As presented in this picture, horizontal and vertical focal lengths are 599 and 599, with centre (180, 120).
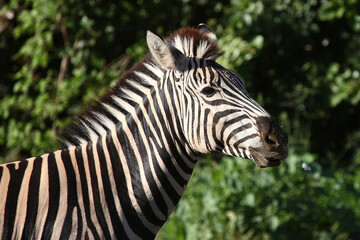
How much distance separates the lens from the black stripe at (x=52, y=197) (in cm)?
327

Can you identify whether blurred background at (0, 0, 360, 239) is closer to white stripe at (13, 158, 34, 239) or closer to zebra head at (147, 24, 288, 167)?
zebra head at (147, 24, 288, 167)

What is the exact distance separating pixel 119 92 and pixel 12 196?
0.89 m

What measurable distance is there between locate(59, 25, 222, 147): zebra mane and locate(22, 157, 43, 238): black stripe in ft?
1.02

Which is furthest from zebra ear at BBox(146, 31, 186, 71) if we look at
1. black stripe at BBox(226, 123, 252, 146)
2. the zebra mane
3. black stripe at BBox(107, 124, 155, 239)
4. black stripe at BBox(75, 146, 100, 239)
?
black stripe at BBox(75, 146, 100, 239)

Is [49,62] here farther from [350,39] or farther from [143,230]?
[143,230]

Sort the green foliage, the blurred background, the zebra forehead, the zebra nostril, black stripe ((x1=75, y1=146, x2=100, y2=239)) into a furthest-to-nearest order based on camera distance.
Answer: the blurred background
the green foliage
the zebra forehead
black stripe ((x1=75, y1=146, x2=100, y2=239))
the zebra nostril

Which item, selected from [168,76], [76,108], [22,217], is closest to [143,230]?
[22,217]

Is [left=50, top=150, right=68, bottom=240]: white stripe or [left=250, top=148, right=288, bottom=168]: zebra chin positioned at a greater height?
[left=50, top=150, right=68, bottom=240]: white stripe

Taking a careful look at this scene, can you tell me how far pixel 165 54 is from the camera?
3492mm

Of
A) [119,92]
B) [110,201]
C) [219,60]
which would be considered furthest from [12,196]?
[219,60]

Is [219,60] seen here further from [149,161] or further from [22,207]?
[22,207]

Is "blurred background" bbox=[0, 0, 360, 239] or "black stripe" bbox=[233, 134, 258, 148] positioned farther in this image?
"blurred background" bbox=[0, 0, 360, 239]

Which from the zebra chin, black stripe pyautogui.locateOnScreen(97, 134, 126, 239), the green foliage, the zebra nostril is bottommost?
the green foliage

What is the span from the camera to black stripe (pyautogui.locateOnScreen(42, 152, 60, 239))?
3273mm
